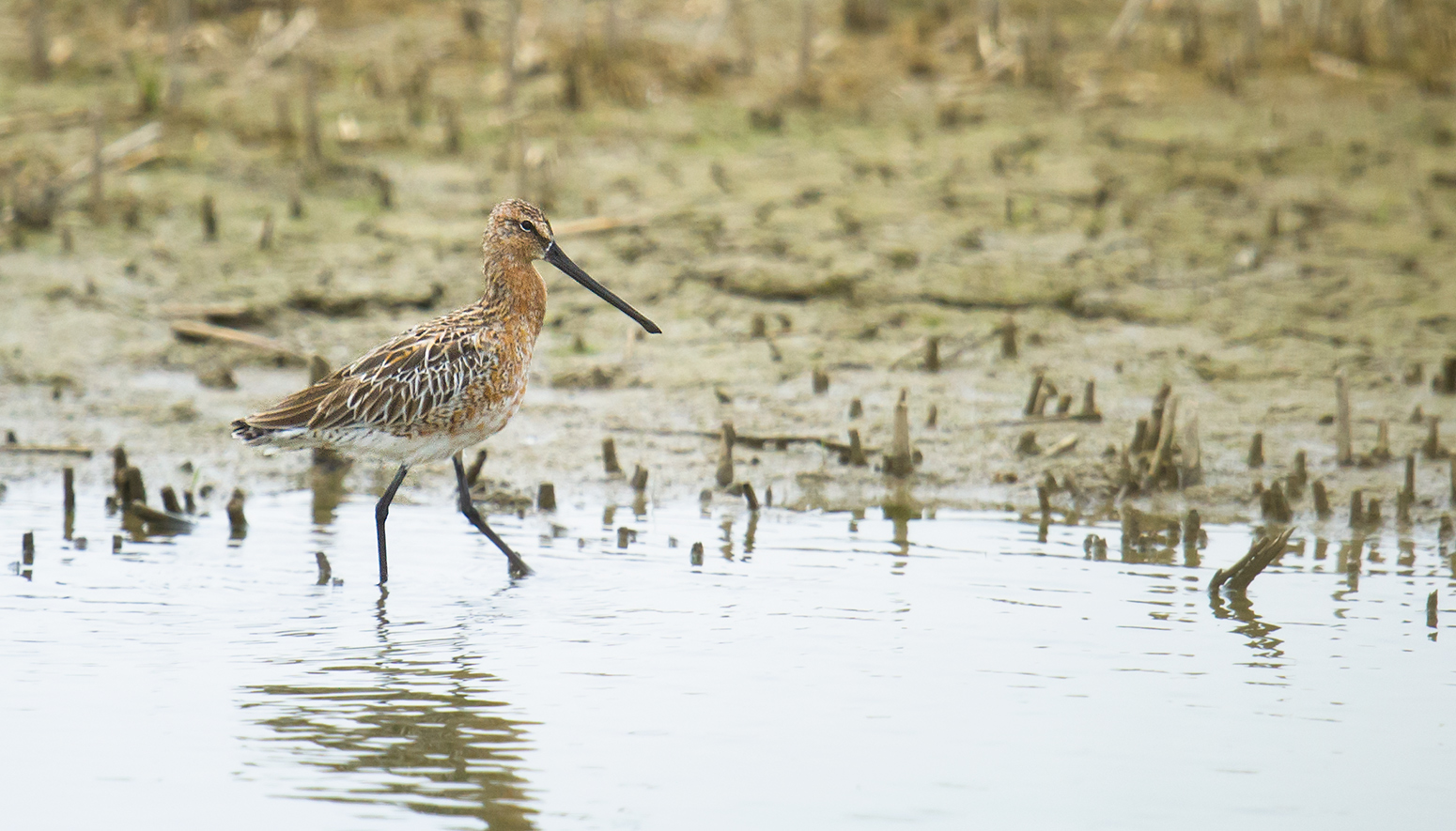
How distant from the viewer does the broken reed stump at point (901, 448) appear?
7.87 meters

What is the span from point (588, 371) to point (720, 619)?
11.4 ft

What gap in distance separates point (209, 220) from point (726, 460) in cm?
433

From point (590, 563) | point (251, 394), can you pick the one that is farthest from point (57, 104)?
point (590, 563)

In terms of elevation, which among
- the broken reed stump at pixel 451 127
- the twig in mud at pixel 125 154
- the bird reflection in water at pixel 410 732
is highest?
the broken reed stump at pixel 451 127

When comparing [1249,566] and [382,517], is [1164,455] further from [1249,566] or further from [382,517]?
[382,517]

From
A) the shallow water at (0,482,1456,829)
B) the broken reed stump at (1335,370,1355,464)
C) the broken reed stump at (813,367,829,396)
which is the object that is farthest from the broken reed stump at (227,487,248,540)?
the broken reed stump at (1335,370,1355,464)

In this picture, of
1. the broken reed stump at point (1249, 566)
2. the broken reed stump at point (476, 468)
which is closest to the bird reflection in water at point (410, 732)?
the broken reed stump at point (476, 468)

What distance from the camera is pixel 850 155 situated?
1197 centimetres

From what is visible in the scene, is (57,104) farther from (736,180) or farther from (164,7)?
(736,180)

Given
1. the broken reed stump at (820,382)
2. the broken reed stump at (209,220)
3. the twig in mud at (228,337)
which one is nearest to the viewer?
the broken reed stump at (820,382)

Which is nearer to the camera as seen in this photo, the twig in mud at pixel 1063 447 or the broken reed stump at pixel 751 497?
the broken reed stump at pixel 751 497

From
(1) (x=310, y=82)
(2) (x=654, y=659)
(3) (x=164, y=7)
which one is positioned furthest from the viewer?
(3) (x=164, y=7)

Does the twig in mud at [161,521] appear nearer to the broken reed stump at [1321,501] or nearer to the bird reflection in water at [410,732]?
the bird reflection in water at [410,732]

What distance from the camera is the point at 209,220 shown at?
1048 cm
